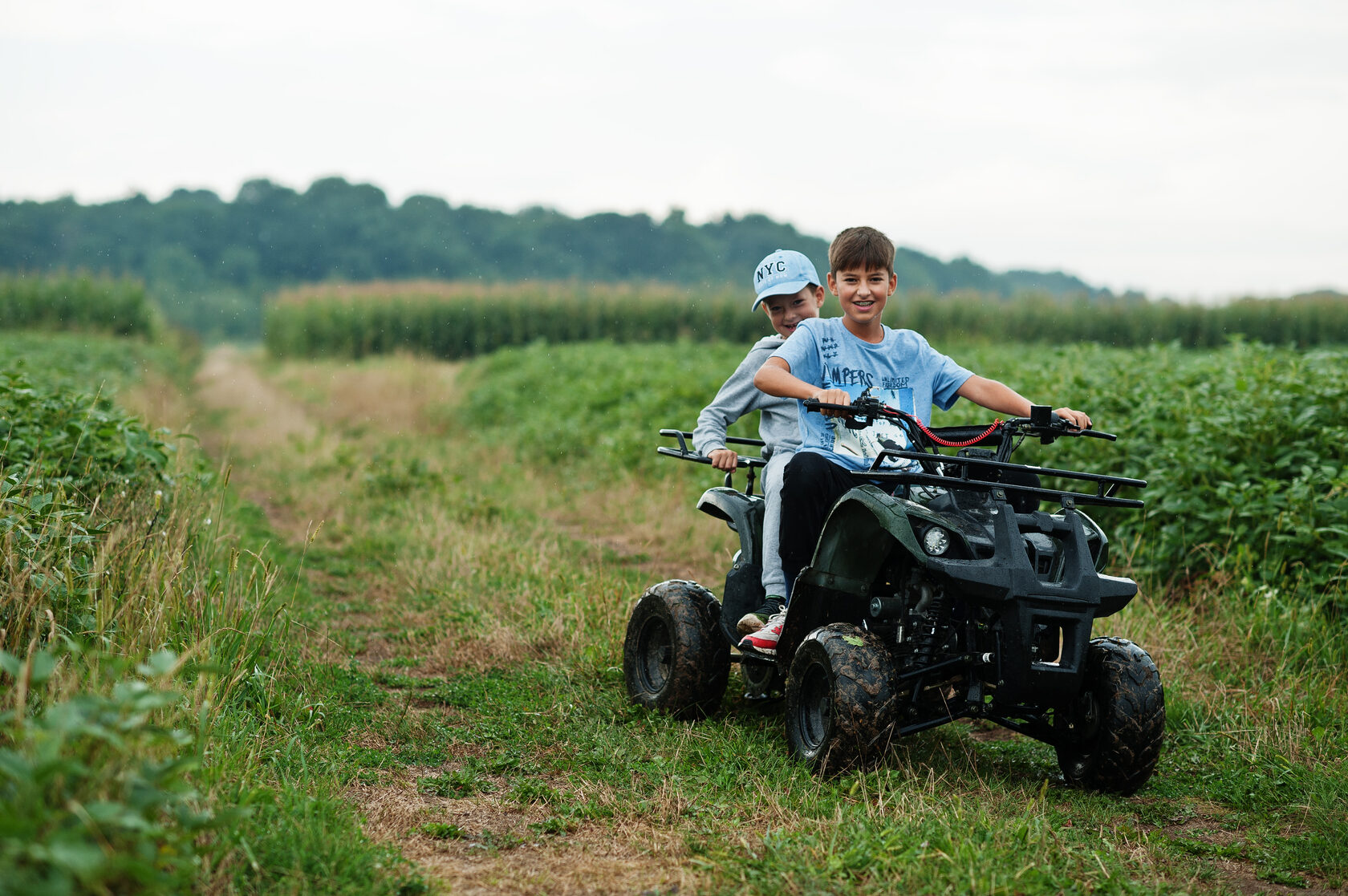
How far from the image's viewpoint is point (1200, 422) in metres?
7.08

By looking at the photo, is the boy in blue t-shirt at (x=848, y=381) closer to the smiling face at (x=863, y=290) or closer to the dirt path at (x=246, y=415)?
the smiling face at (x=863, y=290)

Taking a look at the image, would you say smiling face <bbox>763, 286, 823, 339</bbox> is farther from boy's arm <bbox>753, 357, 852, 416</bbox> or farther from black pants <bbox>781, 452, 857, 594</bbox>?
black pants <bbox>781, 452, 857, 594</bbox>

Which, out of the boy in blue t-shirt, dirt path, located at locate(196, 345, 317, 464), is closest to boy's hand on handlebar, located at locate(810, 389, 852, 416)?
the boy in blue t-shirt

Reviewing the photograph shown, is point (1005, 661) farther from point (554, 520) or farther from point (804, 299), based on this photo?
point (554, 520)

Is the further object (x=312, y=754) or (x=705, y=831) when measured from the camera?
(x=312, y=754)

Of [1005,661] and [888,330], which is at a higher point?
[888,330]

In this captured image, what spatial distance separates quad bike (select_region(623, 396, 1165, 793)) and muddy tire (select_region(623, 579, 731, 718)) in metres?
0.59

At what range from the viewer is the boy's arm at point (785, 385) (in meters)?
4.09

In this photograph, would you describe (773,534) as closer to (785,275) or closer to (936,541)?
(936,541)

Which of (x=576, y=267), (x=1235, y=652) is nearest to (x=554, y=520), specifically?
(x=1235, y=652)

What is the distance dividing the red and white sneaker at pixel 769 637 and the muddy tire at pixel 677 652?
0.43 metres

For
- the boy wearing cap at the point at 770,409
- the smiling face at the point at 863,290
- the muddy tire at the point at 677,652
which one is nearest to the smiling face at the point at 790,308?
the boy wearing cap at the point at 770,409

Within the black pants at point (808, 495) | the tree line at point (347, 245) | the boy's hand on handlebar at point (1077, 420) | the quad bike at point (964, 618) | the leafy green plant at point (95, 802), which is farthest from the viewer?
the tree line at point (347, 245)

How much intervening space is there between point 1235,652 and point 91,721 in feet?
17.8
